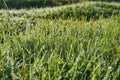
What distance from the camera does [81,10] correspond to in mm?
11438

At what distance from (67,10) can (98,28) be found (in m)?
5.48

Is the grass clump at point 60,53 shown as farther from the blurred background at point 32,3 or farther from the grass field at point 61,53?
the blurred background at point 32,3

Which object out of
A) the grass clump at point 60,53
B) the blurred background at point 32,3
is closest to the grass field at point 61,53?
the grass clump at point 60,53

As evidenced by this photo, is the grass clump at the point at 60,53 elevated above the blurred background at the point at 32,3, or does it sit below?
above

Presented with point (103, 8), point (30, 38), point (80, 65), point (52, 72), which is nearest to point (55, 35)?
point (30, 38)

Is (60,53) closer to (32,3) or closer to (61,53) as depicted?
(61,53)

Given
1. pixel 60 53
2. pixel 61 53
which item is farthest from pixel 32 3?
pixel 60 53

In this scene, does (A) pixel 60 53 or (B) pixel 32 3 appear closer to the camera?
(A) pixel 60 53

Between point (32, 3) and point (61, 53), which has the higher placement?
point (61, 53)

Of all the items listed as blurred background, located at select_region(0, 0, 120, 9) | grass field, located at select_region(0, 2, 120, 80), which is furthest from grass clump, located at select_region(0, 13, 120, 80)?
blurred background, located at select_region(0, 0, 120, 9)

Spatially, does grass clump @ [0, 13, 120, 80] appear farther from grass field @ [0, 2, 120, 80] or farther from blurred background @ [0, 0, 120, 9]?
blurred background @ [0, 0, 120, 9]

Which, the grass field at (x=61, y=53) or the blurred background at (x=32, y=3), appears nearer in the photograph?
the grass field at (x=61, y=53)

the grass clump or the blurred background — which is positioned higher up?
the grass clump

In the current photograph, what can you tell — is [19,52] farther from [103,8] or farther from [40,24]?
[103,8]
